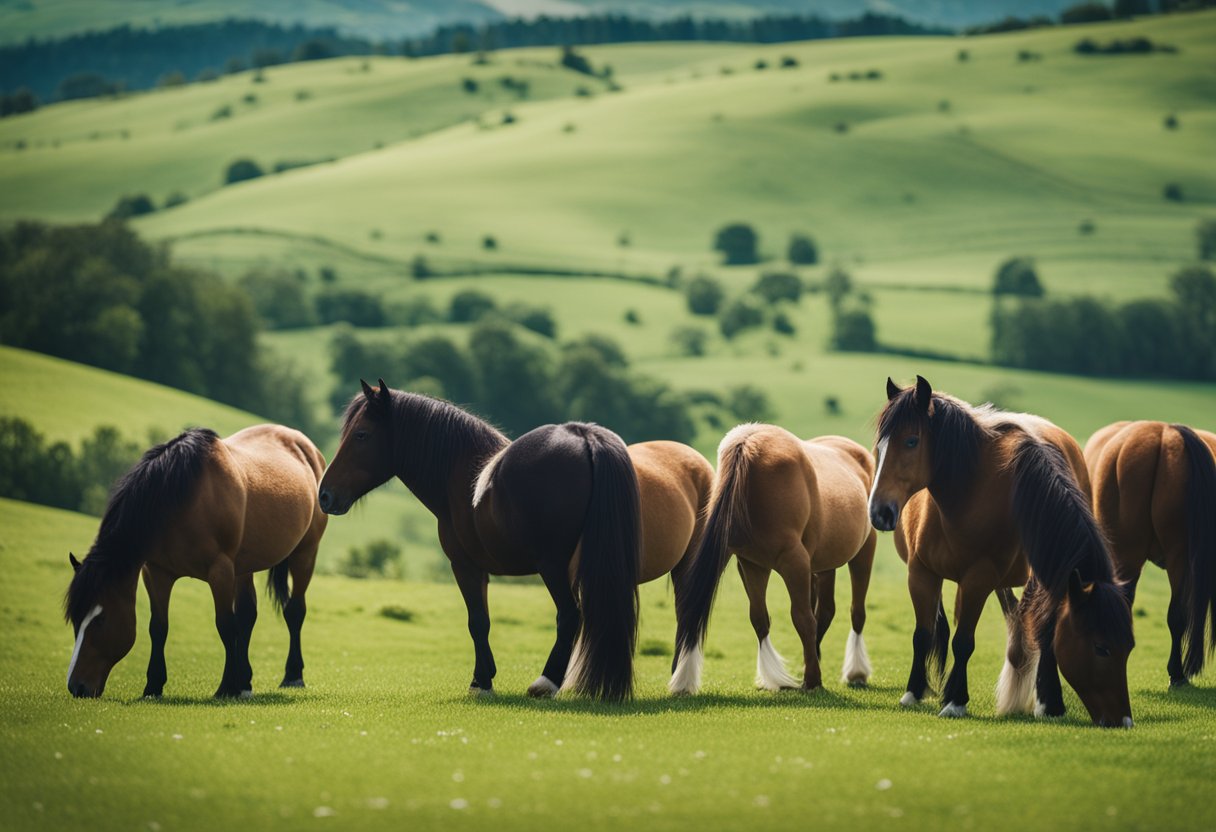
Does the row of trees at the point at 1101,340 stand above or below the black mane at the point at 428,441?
below

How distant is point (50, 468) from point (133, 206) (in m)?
112

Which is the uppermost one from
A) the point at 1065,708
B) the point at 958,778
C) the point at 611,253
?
the point at 958,778

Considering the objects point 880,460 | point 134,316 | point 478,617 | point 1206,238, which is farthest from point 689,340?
point 880,460

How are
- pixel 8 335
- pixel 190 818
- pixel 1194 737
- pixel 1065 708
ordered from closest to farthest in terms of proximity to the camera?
pixel 190 818, pixel 1194 737, pixel 1065 708, pixel 8 335

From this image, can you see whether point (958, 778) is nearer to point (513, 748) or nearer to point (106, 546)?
point (513, 748)

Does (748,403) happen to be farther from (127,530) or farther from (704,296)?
(127,530)

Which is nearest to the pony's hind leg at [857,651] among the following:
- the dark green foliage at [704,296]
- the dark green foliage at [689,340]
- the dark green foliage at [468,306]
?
the dark green foliage at [689,340]

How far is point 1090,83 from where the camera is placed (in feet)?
635

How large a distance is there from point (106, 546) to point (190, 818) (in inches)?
236

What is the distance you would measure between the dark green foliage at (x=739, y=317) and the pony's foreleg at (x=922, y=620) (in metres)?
112

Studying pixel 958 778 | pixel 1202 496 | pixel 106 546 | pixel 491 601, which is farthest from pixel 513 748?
pixel 491 601

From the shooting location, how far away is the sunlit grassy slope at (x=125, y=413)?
202 feet

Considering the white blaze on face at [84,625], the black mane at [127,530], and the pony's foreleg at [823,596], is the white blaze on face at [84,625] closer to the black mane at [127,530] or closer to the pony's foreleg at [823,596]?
the black mane at [127,530]

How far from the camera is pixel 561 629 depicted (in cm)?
1416
